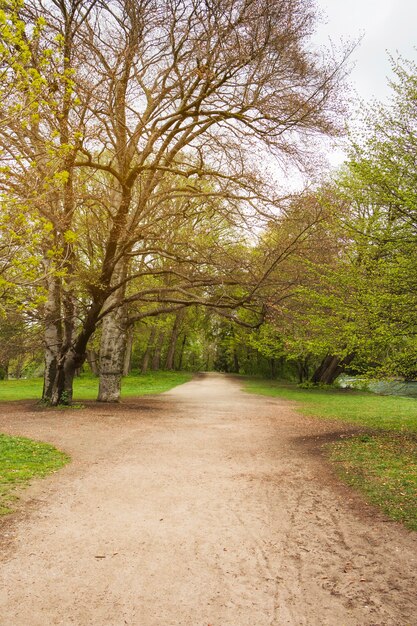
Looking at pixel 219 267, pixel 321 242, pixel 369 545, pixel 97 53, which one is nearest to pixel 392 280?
pixel 321 242

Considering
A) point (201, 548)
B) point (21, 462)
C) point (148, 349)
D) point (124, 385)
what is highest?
point (148, 349)

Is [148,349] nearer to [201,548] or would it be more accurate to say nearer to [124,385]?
[124,385]

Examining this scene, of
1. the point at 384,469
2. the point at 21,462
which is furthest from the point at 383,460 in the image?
the point at 21,462

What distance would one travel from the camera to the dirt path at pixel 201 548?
3.84 meters

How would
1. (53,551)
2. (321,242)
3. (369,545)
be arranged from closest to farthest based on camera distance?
(53,551) < (369,545) < (321,242)

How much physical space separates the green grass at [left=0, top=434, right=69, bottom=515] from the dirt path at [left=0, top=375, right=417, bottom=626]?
30cm

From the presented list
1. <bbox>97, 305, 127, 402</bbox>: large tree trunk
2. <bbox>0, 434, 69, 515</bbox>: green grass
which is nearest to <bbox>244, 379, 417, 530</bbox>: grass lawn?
<bbox>0, 434, 69, 515</bbox>: green grass

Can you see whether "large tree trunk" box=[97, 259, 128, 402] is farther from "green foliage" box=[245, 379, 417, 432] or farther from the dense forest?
"green foliage" box=[245, 379, 417, 432]

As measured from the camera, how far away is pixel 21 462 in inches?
317

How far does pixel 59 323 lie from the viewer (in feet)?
56.4

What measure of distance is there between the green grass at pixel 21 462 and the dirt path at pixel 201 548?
30 cm

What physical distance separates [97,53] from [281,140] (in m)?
5.80

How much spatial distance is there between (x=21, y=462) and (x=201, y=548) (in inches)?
173

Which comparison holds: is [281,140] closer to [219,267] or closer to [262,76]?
[262,76]
